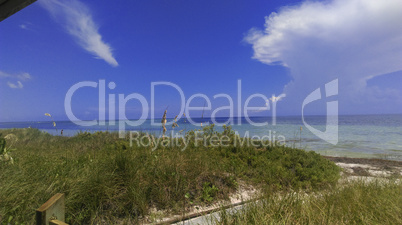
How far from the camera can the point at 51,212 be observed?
110 cm

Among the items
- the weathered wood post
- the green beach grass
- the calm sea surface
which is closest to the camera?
the weathered wood post

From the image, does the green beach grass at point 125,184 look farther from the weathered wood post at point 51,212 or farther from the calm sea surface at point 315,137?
the calm sea surface at point 315,137

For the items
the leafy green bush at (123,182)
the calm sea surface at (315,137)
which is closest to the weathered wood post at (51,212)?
the leafy green bush at (123,182)

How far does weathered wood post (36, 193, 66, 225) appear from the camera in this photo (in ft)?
3.39

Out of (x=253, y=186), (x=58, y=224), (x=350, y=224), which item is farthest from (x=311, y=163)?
(x=58, y=224)

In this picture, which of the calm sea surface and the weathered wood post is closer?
the weathered wood post

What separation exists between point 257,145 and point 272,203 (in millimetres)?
4352

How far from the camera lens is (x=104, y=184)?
9.62 ft

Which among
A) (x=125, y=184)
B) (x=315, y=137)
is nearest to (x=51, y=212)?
(x=125, y=184)

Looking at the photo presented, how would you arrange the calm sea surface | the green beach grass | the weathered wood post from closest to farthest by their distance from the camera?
the weathered wood post
the green beach grass
the calm sea surface

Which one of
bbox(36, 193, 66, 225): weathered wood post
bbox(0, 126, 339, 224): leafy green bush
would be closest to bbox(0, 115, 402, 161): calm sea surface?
bbox(0, 126, 339, 224): leafy green bush

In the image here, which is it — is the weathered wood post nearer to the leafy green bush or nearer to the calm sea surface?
the leafy green bush

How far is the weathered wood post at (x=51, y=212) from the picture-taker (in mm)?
1035

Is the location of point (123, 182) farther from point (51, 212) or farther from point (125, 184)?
point (51, 212)
